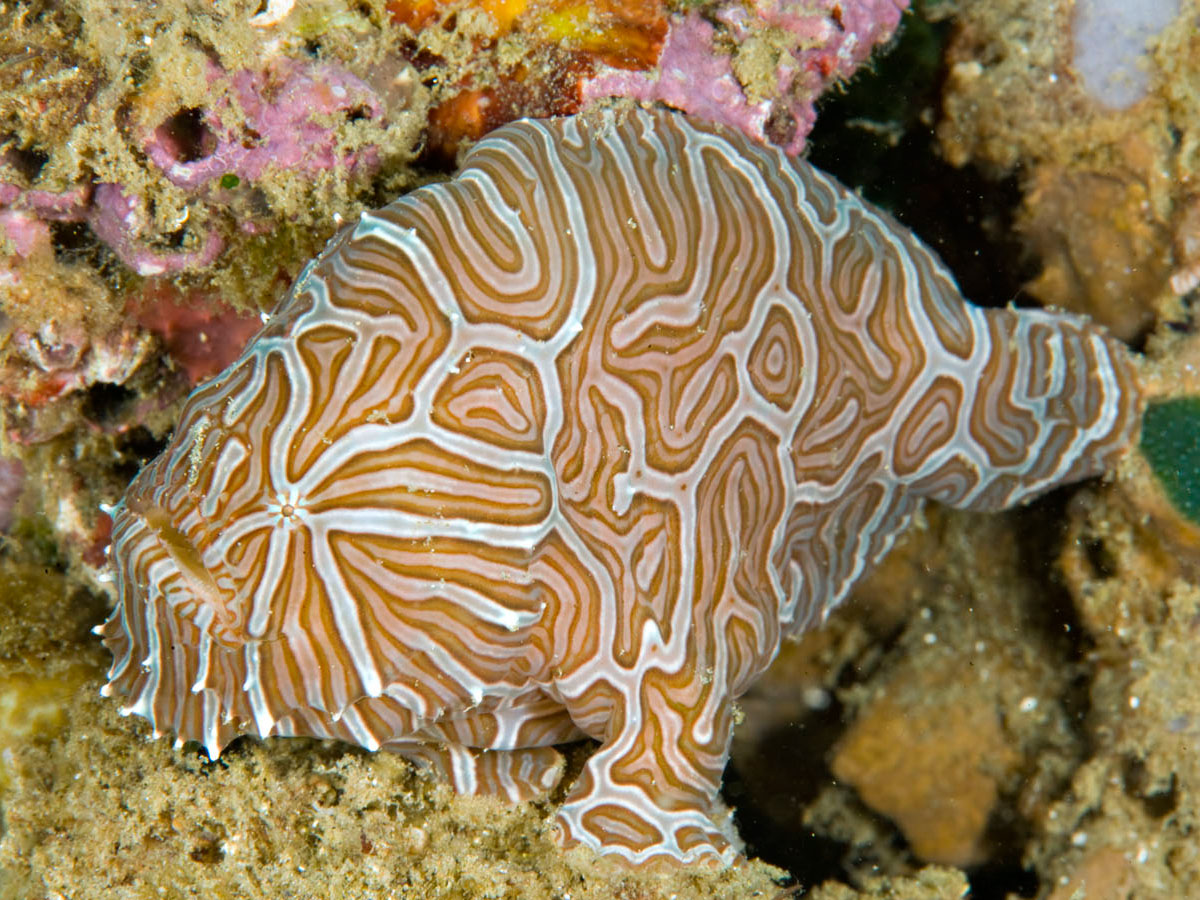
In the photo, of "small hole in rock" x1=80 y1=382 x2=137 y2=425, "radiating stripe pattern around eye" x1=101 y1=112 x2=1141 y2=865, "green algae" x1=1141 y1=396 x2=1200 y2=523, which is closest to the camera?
"radiating stripe pattern around eye" x1=101 y1=112 x2=1141 y2=865

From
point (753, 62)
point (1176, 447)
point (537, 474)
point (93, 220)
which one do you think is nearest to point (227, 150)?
point (93, 220)

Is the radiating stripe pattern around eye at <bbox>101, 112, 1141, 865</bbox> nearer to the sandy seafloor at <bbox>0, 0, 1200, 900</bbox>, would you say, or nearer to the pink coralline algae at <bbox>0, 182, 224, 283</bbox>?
the sandy seafloor at <bbox>0, 0, 1200, 900</bbox>

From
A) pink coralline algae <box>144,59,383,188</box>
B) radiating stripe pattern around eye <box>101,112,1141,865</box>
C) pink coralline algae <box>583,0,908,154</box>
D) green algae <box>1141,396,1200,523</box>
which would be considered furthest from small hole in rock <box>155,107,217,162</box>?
green algae <box>1141,396,1200,523</box>

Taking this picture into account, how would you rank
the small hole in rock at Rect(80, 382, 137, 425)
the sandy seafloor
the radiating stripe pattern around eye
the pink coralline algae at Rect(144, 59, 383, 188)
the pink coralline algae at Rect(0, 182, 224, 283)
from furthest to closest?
the small hole in rock at Rect(80, 382, 137, 425) → the sandy seafloor → the pink coralline algae at Rect(0, 182, 224, 283) → the pink coralline algae at Rect(144, 59, 383, 188) → the radiating stripe pattern around eye

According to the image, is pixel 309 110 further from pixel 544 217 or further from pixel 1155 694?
pixel 1155 694

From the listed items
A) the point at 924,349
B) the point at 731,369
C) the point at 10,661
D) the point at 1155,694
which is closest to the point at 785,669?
the point at 1155,694

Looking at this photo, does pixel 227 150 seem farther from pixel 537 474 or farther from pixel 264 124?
pixel 537 474
